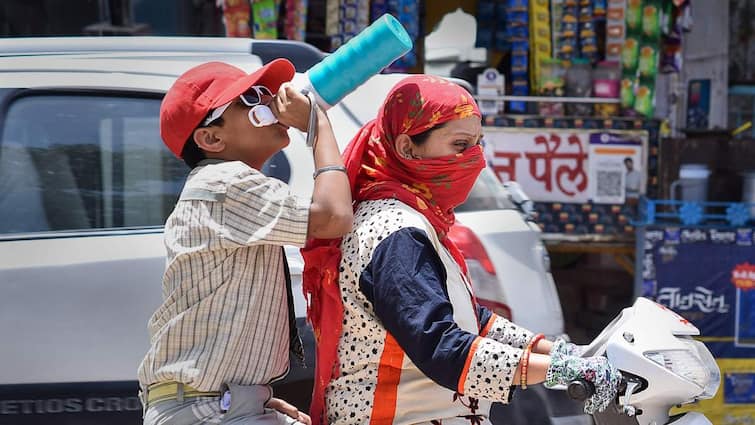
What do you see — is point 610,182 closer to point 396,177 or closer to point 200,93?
point 396,177

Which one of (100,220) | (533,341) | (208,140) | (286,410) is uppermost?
(208,140)

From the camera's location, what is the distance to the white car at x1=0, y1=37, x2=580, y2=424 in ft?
9.64

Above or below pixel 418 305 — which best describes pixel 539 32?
above

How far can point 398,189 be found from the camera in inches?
70.6

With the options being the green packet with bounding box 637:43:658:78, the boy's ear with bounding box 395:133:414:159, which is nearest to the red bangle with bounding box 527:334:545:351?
the boy's ear with bounding box 395:133:414:159

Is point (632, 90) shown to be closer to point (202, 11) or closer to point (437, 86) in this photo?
point (202, 11)

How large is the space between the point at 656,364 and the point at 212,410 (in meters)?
0.87

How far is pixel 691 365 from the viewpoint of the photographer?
5.53ft

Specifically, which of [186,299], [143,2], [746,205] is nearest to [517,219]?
[186,299]

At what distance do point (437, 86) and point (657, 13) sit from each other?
555 centimetres

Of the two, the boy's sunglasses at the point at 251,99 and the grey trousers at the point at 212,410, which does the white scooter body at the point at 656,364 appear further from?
the boy's sunglasses at the point at 251,99

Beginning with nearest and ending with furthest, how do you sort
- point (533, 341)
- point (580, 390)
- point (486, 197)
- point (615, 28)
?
point (580, 390) < point (533, 341) < point (486, 197) < point (615, 28)

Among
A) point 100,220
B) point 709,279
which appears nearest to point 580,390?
point 100,220

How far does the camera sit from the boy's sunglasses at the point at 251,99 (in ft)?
6.00
